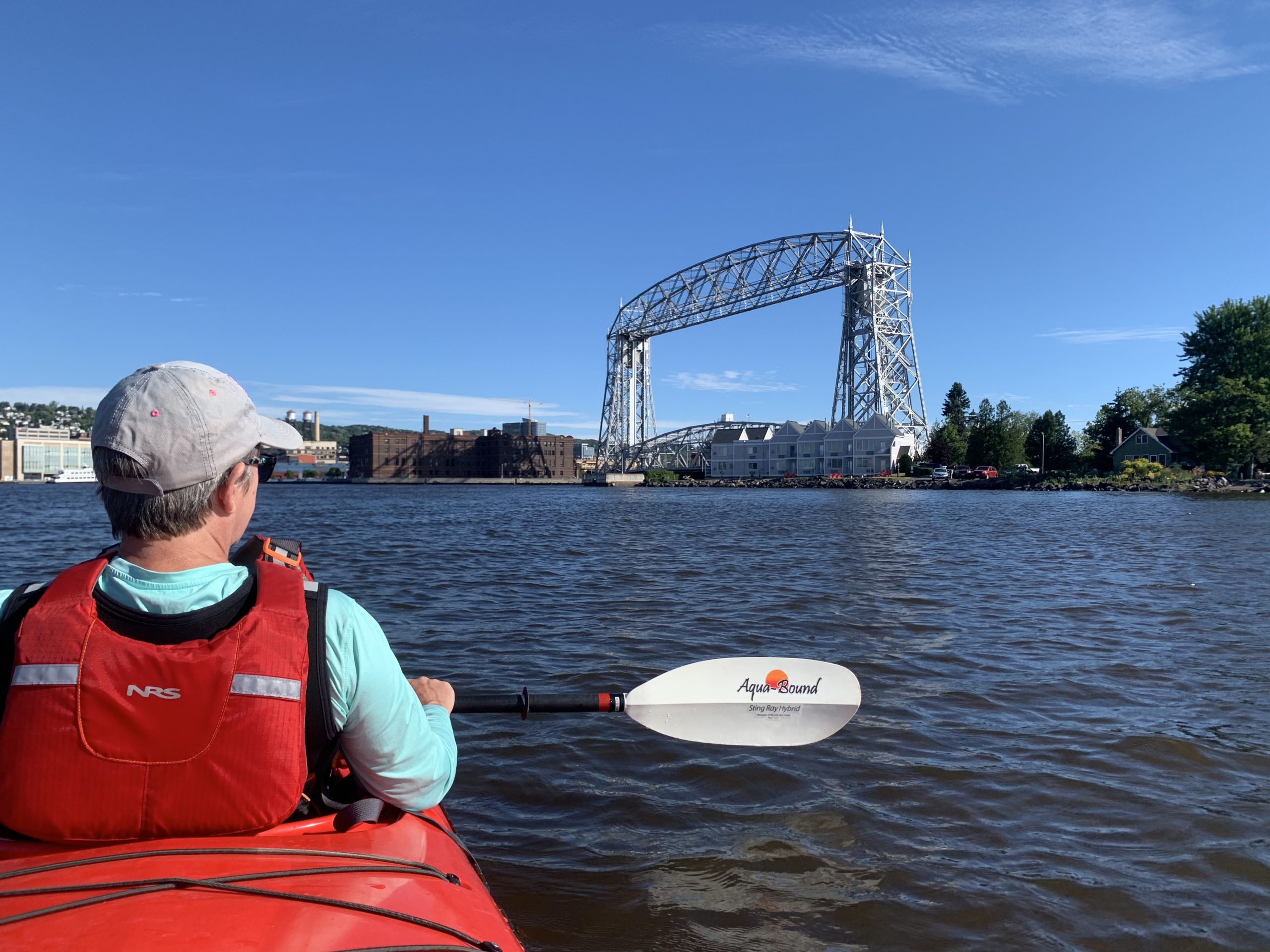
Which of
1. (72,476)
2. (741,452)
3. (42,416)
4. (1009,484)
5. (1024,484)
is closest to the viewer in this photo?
(1024,484)

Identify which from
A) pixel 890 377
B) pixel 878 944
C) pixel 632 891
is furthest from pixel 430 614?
pixel 890 377

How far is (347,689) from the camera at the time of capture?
57.8 inches

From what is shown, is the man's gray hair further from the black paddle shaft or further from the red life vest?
the black paddle shaft

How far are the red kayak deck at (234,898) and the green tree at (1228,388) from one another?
53.0 metres

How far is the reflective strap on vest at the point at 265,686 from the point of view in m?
1.33

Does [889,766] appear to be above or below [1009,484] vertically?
below

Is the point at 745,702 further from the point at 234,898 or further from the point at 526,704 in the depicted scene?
the point at 234,898

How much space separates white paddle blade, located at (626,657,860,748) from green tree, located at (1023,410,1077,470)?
6600cm

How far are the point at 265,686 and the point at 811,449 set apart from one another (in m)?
74.2

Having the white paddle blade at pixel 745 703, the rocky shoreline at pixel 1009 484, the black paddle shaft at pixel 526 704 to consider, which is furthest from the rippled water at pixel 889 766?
the rocky shoreline at pixel 1009 484

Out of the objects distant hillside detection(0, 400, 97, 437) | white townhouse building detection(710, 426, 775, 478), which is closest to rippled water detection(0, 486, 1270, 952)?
white townhouse building detection(710, 426, 775, 478)

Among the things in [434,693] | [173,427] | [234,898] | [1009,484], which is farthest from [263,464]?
[1009,484]

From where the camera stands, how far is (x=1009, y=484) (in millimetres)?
55688

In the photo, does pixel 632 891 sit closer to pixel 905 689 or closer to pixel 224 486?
pixel 224 486
